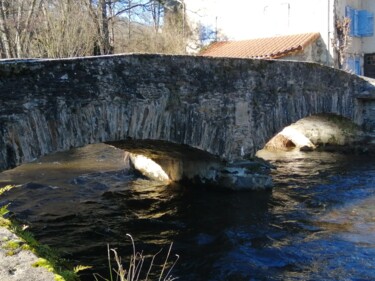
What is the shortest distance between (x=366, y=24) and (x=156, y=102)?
1489 cm

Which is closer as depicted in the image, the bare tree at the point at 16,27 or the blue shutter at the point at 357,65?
the bare tree at the point at 16,27

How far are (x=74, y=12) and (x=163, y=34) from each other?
5536 millimetres

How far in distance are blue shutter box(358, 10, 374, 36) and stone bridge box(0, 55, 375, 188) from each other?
31.2 feet

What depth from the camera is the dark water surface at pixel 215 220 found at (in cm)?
527

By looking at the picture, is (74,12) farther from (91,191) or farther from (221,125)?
(221,125)

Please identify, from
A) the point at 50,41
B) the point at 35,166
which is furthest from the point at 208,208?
the point at 50,41

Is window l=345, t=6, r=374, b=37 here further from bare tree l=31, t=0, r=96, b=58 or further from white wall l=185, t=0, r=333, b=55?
bare tree l=31, t=0, r=96, b=58

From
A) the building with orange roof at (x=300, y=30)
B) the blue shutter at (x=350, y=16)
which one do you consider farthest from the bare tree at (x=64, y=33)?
the blue shutter at (x=350, y=16)

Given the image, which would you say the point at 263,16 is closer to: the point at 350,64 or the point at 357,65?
the point at 350,64

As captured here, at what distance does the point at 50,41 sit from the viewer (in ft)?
41.7

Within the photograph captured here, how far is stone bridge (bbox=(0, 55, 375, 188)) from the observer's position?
517 centimetres

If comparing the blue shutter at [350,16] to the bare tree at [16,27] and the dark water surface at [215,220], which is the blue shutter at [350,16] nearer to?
the dark water surface at [215,220]

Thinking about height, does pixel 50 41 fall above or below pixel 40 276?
above

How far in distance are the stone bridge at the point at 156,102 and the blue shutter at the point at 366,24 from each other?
951 centimetres
